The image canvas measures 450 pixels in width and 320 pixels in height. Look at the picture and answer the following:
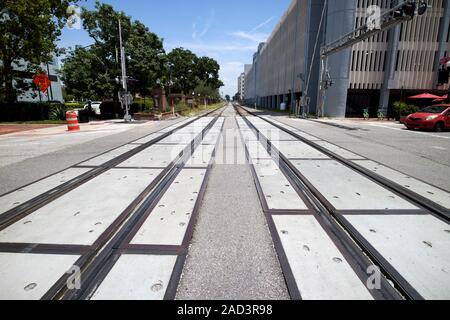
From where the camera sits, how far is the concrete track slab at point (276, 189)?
394 centimetres

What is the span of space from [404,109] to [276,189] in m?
26.3

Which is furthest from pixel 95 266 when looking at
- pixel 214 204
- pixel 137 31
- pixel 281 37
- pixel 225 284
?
pixel 281 37

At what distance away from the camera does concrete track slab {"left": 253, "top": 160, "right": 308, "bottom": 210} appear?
394 cm

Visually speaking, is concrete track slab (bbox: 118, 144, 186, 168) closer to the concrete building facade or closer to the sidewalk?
the sidewalk

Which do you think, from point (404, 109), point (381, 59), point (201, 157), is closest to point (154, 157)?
point (201, 157)

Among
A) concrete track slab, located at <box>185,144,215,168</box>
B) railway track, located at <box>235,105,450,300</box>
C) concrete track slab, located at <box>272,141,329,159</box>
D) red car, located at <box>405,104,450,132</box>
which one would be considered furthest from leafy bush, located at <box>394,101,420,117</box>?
concrete track slab, located at <box>185,144,215,168</box>

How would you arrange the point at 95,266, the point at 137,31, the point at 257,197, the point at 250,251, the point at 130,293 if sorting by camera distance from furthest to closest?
1. the point at 137,31
2. the point at 257,197
3. the point at 250,251
4. the point at 95,266
5. the point at 130,293

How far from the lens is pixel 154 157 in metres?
7.44

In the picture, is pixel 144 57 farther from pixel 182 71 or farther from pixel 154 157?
pixel 182 71

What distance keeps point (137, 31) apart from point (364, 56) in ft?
81.3

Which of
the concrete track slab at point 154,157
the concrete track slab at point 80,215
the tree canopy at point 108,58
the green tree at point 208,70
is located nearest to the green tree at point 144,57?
the tree canopy at point 108,58

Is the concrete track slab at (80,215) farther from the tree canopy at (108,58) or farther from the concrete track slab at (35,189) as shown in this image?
the tree canopy at (108,58)

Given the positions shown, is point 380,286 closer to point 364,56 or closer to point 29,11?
point 29,11

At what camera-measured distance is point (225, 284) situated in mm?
2242
